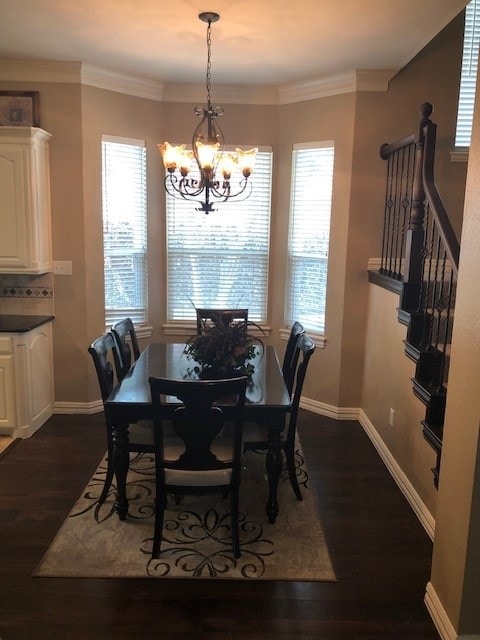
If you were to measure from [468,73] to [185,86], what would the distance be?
2.38 metres

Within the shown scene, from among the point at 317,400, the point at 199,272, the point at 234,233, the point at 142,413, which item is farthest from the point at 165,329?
the point at 142,413

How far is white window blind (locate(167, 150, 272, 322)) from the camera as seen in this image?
4.71m

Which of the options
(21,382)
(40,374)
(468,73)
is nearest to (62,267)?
(40,374)

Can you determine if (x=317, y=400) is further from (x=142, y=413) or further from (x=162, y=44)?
(x=162, y=44)

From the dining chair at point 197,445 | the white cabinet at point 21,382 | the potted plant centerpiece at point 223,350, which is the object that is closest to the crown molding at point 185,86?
the white cabinet at point 21,382

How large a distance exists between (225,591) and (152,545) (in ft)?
1.64

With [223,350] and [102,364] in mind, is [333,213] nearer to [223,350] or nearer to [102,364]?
[223,350]

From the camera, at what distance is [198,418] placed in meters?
2.38

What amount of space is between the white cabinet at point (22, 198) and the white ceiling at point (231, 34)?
635 millimetres

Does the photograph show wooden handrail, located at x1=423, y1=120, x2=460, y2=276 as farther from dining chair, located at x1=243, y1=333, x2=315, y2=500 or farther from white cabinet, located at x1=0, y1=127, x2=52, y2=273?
white cabinet, located at x1=0, y1=127, x2=52, y2=273

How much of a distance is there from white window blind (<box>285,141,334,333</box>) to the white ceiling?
682 mm

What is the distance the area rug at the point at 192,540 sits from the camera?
243cm

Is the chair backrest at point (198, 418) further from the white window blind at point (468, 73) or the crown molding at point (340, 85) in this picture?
the white window blind at point (468, 73)

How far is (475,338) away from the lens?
1.86m
